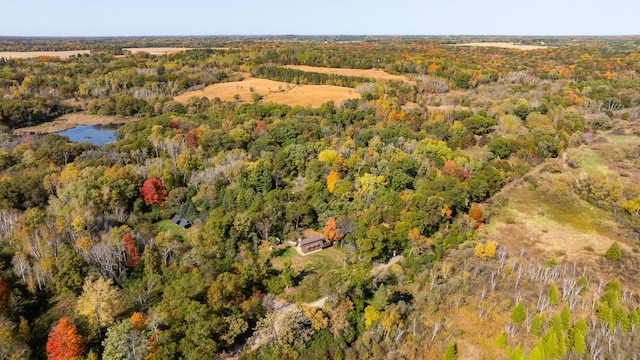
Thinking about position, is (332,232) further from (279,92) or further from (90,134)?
(279,92)

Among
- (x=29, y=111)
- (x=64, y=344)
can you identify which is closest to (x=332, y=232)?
(x=64, y=344)

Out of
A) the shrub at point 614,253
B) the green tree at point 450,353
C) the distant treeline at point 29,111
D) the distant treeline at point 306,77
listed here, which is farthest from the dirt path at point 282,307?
the distant treeline at point 29,111

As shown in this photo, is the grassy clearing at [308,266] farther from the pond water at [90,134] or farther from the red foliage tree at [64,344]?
the pond water at [90,134]

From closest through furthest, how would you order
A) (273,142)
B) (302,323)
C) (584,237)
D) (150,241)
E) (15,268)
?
(302,323)
(15,268)
(150,241)
(584,237)
(273,142)

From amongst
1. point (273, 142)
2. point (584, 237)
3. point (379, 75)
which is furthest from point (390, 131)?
point (379, 75)

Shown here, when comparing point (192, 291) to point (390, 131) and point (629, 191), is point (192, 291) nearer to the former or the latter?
point (390, 131)

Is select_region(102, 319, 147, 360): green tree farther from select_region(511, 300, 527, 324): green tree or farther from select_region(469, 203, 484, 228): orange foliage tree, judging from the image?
select_region(469, 203, 484, 228): orange foliage tree

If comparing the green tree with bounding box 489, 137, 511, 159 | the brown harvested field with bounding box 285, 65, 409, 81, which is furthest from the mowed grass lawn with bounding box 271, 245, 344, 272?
the brown harvested field with bounding box 285, 65, 409, 81

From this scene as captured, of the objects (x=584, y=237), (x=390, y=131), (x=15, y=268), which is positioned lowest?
(x=584, y=237)
